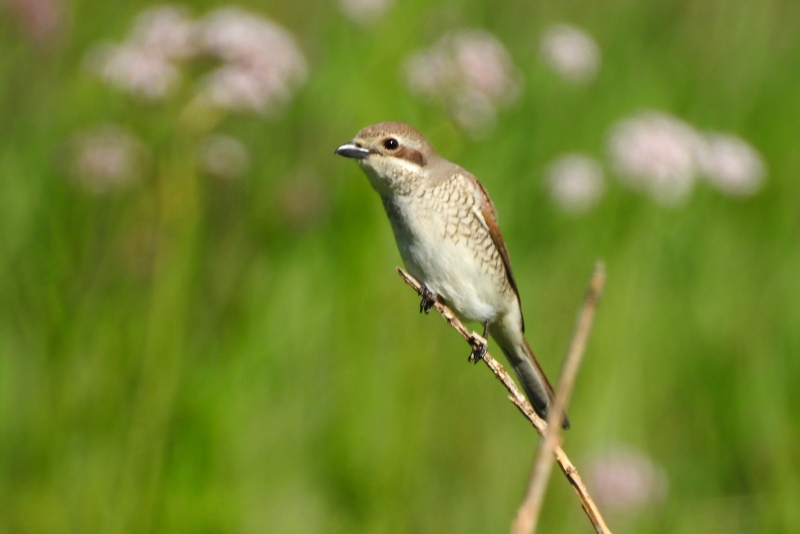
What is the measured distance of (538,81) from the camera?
16.9ft

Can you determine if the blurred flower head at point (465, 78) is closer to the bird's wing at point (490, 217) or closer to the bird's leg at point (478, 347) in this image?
the bird's wing at point (490, 217)

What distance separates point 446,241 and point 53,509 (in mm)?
1996

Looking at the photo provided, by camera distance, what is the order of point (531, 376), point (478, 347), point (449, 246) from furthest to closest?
point (531, 376)
point (449, 246)
point (478, 347)

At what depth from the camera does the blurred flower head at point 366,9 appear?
4402 mm

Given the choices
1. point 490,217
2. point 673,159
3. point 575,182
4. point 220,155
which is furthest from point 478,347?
point 673,159

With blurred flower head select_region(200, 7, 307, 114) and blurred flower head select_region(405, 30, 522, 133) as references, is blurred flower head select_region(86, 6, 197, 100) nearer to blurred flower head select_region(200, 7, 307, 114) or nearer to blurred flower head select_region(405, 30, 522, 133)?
blurred flower head select_region(200, 7, 307, 114)

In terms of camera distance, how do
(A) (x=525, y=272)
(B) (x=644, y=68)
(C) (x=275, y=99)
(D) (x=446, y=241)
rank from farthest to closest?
(B) (x=644, y=68)
(A) (x=525, y=272)
(C) (x=275, y=99)
(D) (x=446, y=241)

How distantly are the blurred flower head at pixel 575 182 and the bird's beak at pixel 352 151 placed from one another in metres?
1.53

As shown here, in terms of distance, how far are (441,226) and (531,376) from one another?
0.70m

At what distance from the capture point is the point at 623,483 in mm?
4504

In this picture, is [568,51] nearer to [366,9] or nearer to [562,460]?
[366,9]

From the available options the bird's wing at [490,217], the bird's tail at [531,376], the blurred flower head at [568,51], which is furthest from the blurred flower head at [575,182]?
the bird's tail at [531,376]

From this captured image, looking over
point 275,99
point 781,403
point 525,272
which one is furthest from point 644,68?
point 275,99

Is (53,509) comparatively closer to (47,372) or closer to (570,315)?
(47,372)
